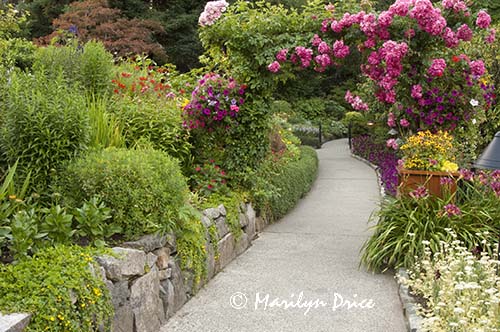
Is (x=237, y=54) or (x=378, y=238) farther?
(x=237, y=54)

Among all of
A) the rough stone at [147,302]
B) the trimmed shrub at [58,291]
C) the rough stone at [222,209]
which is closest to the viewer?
the trimmed shrub at [58,291]

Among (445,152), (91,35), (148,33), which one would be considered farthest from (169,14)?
(445,152)

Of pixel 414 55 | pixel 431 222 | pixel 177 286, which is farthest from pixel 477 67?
pixel 177 286

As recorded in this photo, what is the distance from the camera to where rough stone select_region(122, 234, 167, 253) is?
3656 mm

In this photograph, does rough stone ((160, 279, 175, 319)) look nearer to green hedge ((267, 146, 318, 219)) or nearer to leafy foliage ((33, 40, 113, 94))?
leafy foliage ((33, 40, 113, 94))

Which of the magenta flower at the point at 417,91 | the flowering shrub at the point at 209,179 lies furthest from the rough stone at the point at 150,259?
the magenta flower at the point at 417,91

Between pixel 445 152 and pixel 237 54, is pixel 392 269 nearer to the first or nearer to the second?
pixel 445 152

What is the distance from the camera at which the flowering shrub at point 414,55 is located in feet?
17.7

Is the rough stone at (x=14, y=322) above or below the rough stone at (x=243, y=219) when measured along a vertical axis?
above

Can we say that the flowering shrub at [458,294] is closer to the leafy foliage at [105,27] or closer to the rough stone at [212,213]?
the rough stone at [212,213]

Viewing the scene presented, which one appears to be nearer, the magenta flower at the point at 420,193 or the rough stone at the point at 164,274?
the rough stone at the point at 164,274

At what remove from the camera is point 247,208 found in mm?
6410

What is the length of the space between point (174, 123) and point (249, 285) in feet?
6.98

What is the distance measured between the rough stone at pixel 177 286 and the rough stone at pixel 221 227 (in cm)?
98
